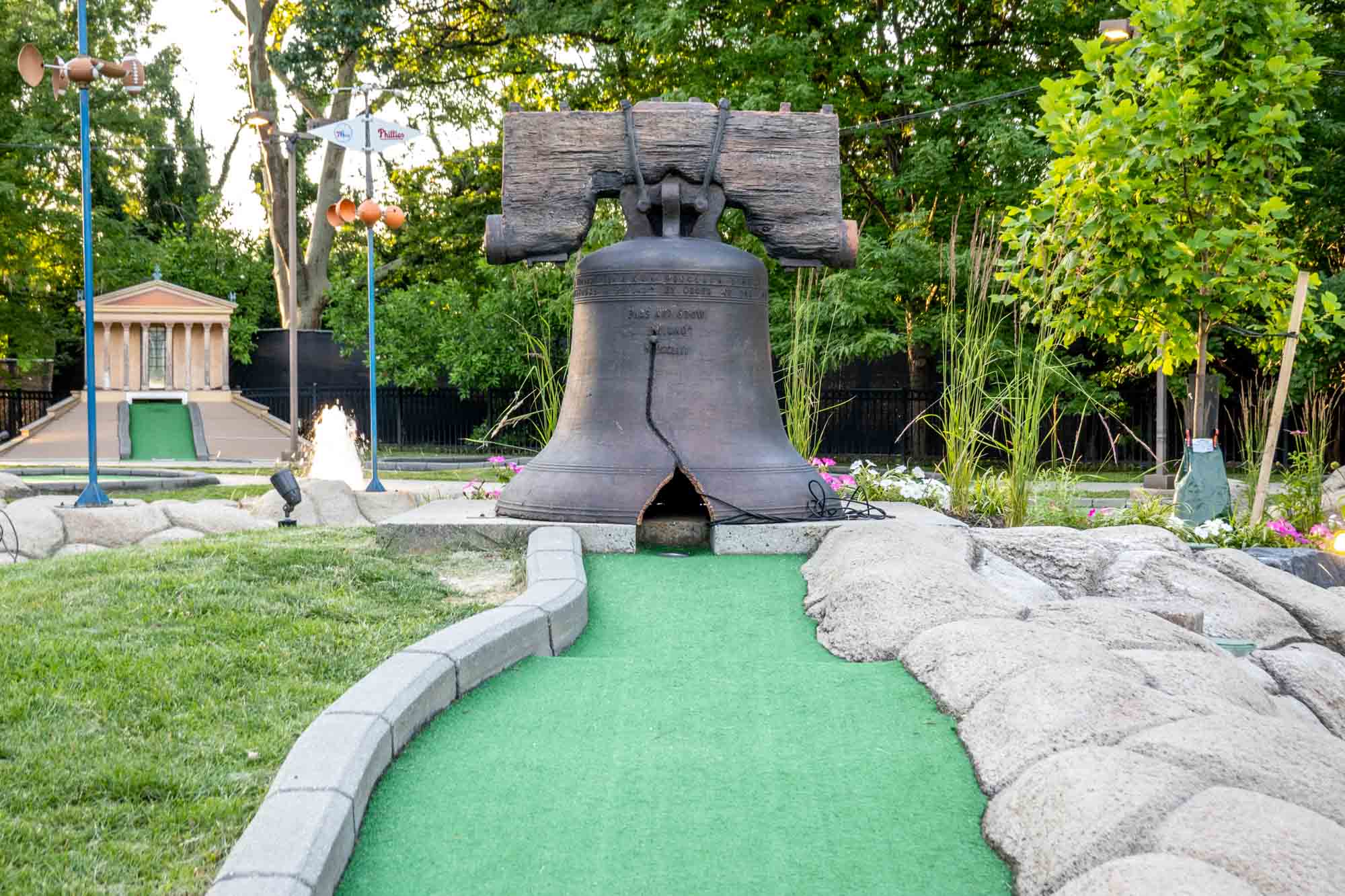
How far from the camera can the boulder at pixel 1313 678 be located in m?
4.30

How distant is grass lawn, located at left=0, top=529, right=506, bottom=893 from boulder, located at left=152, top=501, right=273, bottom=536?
3994mm

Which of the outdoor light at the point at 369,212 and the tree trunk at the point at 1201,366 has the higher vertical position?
the outdoor light at the point at 369,212

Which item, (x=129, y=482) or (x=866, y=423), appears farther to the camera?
(x=866, y=423)

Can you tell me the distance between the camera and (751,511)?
18.9 feet

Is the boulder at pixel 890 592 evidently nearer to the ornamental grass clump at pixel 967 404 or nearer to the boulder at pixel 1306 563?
the ornamental grass clump at pixel 967 404

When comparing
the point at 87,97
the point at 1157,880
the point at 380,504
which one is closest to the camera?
the point at 1157,880

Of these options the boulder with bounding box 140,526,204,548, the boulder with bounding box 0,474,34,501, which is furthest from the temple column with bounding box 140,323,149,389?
the boulder with bounding box 140,526,204,548

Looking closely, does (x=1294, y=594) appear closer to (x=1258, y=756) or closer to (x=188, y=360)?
(x=1258, y=756)

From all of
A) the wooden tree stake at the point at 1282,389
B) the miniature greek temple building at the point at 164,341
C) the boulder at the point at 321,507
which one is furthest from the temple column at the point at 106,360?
the wooden tree stake at the point at 1282,389

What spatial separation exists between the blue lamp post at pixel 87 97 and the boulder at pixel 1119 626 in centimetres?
899

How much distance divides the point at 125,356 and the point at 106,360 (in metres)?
0.57

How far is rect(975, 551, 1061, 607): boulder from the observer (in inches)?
202

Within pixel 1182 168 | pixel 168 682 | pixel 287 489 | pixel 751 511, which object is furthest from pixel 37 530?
pixel 1182 168

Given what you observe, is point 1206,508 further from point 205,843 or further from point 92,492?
point 92,492
